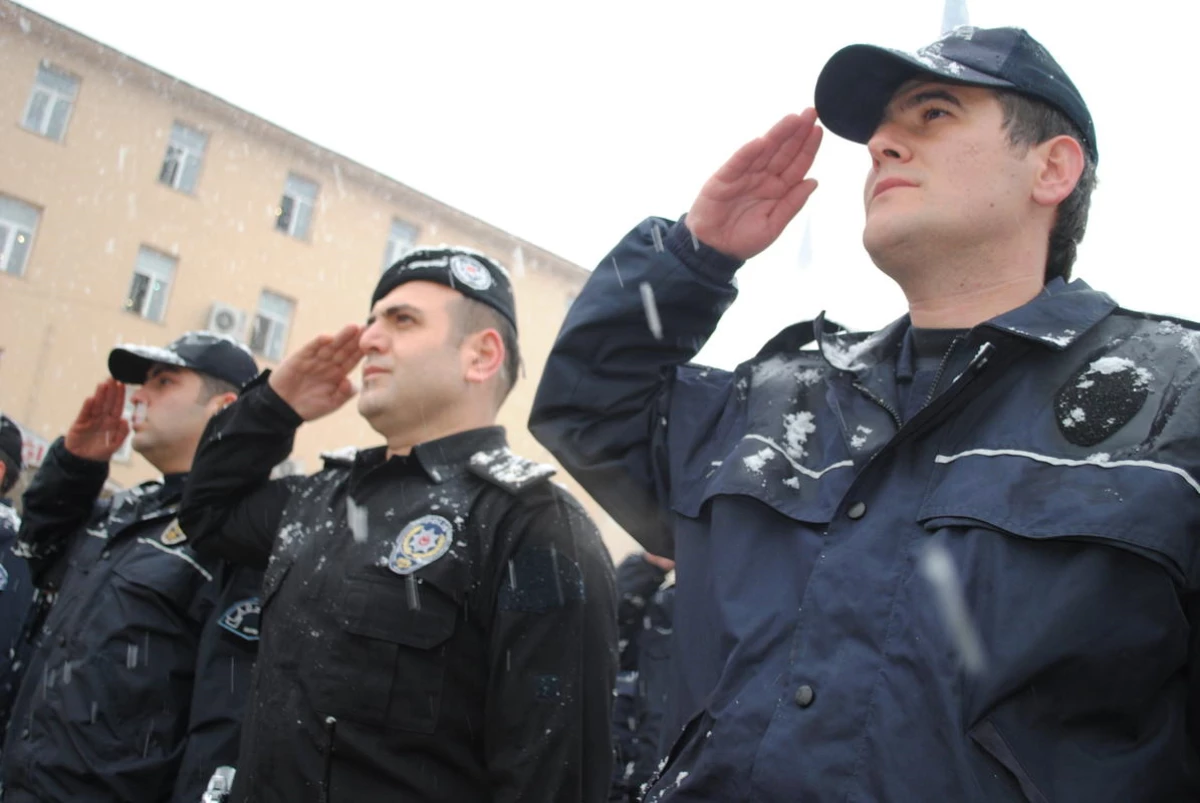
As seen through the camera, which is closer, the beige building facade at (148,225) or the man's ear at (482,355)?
the man's ear at (482,355)

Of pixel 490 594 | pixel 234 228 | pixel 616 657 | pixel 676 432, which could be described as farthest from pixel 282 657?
pixel 234 228

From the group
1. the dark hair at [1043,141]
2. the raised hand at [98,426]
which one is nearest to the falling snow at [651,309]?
the dark hair at [1043,141]

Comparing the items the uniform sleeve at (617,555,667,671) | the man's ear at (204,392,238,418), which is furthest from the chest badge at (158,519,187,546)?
the uniform sleeve at (617,555,667,671)

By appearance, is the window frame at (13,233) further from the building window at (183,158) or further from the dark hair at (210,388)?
the dark hair at (210,388)

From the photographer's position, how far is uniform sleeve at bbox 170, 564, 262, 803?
10.8 ft

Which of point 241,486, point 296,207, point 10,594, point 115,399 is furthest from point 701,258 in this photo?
point 296,207

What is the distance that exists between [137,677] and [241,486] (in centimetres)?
75

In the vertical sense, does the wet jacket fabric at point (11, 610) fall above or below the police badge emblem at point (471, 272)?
Result: below

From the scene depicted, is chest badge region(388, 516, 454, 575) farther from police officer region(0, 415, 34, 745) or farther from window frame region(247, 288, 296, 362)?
window frame region(247, 288, 296, 362)

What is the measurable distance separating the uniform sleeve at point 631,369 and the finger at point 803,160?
0.24 m

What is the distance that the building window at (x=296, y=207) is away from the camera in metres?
20.8

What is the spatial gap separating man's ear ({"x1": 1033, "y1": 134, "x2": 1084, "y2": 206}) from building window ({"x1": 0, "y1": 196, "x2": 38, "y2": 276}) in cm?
1916

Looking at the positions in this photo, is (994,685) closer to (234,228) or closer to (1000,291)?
(1000,291)

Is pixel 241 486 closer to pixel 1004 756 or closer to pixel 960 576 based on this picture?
pixel 960 576
